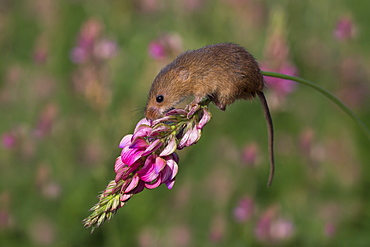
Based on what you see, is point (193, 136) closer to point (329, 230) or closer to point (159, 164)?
point (159, 164)

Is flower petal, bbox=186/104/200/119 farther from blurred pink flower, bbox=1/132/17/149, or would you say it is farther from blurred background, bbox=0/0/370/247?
blurred pink flower, bbox=1/132/17/149

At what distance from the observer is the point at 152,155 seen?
1818 mm

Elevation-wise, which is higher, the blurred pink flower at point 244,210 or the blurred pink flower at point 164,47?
the blurred pink flower at point 164,47

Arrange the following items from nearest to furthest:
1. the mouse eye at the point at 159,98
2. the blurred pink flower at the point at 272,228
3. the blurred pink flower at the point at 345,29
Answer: the mouse eye at the point at 159,98
the blurred pink flower at the point at 272,228
the blurred pink flower at the point at 345,29

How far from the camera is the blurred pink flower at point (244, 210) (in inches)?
151

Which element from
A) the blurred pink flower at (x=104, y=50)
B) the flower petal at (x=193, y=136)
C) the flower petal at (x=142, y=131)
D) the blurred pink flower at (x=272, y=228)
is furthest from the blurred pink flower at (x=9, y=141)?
the flower petal at (x=193, y=136)

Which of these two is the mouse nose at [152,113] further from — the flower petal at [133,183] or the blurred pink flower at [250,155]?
the blurred pink flower at [250,155]

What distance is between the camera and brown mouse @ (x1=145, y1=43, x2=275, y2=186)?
220 centimetres

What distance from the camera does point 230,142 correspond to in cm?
458

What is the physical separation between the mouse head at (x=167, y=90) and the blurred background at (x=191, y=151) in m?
0.76

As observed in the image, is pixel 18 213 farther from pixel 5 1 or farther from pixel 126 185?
pixel 5 1

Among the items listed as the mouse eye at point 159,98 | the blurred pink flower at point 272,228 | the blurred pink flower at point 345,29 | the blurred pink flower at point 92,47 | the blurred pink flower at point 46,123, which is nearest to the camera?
the mouse eye at point 159,98

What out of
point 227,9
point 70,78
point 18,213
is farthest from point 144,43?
point 18,213

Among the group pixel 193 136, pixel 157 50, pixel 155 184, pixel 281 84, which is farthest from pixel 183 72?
pixel 281 84
